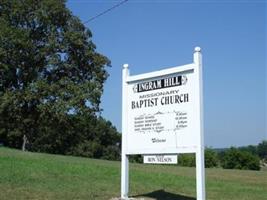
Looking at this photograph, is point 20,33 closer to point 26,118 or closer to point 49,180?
point 26,118

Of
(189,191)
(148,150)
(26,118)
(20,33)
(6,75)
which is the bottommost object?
(189,191)

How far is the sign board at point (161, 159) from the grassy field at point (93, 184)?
1.54m

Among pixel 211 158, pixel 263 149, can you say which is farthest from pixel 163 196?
pixel 263 149

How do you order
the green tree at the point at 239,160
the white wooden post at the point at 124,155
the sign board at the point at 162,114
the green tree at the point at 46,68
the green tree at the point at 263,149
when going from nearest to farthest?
the sign board at the point at 162,114
the white wooden post at the point at 124,155
the green tree at the point at 46,68
the green tree at the point at 239,160
the green tree at the point at 263,149

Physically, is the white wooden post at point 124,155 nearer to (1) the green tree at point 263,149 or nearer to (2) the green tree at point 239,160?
(2) the green tree at point 239,160

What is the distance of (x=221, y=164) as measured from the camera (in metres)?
52.1

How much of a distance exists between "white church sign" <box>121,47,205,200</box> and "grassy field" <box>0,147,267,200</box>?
5.50ft

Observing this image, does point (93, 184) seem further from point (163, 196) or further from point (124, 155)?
point (124, 155)

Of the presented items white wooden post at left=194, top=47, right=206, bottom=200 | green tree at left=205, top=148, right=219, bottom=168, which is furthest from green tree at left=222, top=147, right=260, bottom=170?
white wooden post at left=194, top=47, right=206, bottom=200

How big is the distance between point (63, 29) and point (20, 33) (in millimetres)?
4751

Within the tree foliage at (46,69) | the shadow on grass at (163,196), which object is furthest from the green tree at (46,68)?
the shadow on grass at (163,196)

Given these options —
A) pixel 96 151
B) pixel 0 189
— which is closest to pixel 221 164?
pixel 96 151

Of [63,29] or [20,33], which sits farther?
[63,29]

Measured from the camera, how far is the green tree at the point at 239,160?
161ft
